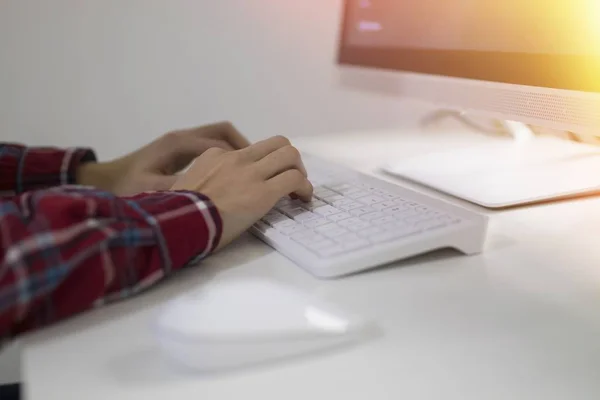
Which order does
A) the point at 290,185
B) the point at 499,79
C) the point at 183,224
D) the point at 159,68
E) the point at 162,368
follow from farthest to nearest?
the point at 159,68, the point at 499,79, the point at 290,185, the point at 183,224, the point at 162,368

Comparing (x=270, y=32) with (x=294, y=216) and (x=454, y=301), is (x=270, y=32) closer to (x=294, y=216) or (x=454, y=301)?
(x=294, y=216)

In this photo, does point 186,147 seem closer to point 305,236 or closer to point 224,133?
point 224,133

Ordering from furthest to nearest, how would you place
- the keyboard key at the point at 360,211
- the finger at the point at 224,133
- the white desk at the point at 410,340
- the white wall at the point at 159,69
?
the white wall at the point at 159,69 < the finger at the point at 224,133 < the keyboard key at the point at 360,211 < the white desk at the point at 410,340

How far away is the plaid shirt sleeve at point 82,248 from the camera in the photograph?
1.06ft

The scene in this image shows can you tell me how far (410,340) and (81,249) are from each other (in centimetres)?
21

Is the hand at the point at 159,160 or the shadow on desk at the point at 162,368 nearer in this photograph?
the shadow on desk at the point at 162,368

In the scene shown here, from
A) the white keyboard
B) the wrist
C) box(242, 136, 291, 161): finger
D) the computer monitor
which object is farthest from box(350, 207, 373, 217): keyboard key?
the wrist

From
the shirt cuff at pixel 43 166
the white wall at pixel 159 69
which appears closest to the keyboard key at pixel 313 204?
the shirt cuff at pixel 43 166

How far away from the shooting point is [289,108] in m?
1.17

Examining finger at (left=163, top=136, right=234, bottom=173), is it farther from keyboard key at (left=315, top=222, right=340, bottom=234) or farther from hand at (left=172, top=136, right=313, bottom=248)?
keyboard key at (left=315, top=222, right=340, bottom=234)

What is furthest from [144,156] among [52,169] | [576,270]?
[576,270]

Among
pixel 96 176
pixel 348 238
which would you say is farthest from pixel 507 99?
pixel 96 176

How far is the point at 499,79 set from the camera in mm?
629

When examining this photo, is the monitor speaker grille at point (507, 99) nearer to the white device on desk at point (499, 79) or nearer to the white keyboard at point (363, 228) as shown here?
the white device on desk at point (499, 79)
